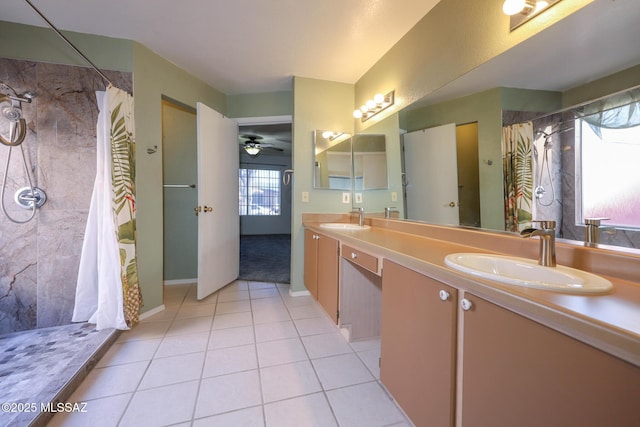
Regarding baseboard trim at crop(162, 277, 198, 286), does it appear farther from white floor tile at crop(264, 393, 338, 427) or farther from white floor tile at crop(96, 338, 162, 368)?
white floor tile at crop(264, 393, 338, 427)

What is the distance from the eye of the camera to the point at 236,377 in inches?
55.5

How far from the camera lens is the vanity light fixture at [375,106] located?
2114 millimetres

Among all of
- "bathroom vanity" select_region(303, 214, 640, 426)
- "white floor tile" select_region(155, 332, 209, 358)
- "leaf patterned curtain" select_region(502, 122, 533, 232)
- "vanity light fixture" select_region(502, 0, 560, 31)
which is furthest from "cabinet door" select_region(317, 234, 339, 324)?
"vanity light fixture" select_region(502, 0, 560, 31)

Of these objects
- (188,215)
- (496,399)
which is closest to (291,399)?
(496,399)

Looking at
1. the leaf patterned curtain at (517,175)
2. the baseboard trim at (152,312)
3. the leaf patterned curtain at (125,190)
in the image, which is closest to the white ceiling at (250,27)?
the leaf patterned curtain at (125,190)

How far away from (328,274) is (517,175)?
1.30 m

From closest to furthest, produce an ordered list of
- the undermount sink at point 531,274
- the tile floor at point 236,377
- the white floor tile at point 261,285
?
the undermount sink at point 531,274 → the tile floor at point 236,377 → the white floor tile at point 261,285

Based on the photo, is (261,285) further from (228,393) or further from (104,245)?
(228,393)

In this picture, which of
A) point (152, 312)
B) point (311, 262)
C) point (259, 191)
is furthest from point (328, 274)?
point (259, 191)

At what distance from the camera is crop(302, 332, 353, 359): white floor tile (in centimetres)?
165

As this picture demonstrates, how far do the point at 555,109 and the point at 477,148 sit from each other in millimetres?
382

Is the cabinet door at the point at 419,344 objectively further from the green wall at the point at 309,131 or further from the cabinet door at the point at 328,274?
the green wall at the point at 309,131

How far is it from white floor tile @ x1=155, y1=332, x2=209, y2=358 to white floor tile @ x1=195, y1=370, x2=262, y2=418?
372 mm

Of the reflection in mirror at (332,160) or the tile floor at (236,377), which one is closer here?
the tile floor at (236,377)
